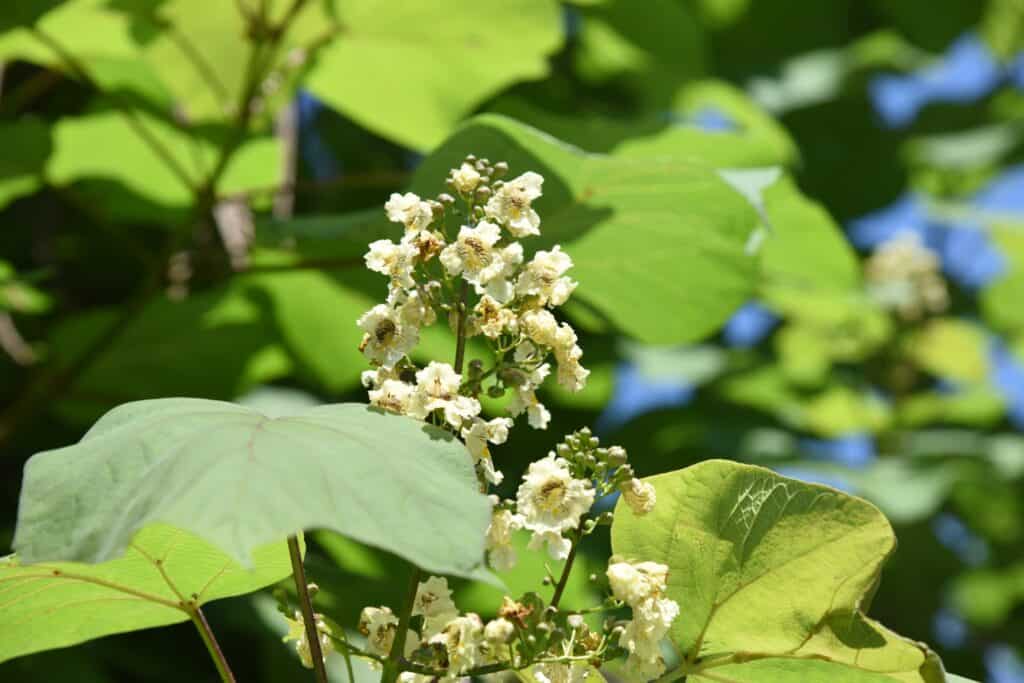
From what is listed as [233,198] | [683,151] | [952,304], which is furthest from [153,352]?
[952,304]

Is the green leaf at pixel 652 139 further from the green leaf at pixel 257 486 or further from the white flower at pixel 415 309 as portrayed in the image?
the green leaf at pixel 257 486

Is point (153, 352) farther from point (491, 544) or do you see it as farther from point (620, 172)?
point (491, 544)

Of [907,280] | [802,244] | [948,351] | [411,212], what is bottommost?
[948,351]

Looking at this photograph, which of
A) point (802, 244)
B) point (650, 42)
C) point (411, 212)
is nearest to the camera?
point (411, 212)

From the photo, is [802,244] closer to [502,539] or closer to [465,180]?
[465,180]

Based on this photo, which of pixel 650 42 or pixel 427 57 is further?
pixel 650 42

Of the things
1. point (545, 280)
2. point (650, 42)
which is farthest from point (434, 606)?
point (650, 42)

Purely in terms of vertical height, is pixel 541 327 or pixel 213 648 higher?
pixel 541 327

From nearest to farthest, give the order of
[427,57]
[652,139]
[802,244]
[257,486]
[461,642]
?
[257,486] < [461,642] < [652,139] < [427,57] < [802,244]
